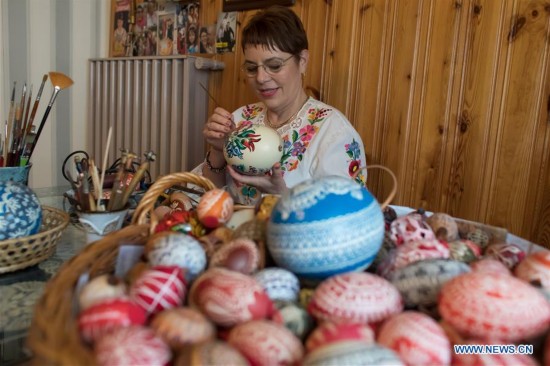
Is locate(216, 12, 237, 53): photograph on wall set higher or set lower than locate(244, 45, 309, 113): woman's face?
higher

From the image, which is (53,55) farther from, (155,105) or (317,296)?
(317,296)

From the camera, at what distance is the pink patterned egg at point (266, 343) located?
39 cm

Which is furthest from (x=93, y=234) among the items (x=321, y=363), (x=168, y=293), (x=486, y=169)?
(x=486, y=169)

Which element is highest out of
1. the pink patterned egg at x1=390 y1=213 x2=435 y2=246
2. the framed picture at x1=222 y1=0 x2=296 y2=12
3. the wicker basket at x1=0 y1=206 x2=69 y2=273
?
the framed picture at x1=222 y1=0 x2=296 y2=12

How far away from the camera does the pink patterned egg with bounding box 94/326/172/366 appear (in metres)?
0.36

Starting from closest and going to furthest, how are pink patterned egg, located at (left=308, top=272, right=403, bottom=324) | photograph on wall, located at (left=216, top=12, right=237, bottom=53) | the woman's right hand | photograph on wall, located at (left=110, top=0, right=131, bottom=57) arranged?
pink patterned egg, located at (left=308, top=272, right=403, bottom=324) → the woman's right hand → photograph on wall, located at (left=216, top=12, right=237, bottom=53) → photograph on wall, located at (left=110, top=0, right=131, bottom=57)

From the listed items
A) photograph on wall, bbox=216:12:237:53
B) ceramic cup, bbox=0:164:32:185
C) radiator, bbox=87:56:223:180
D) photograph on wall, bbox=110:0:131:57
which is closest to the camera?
ceramic cup, bbox=0:164:32:185

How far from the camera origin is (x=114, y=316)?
42 centimetres

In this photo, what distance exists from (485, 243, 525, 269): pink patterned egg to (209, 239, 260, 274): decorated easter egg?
0.32 m

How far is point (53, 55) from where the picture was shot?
2410 millimetres

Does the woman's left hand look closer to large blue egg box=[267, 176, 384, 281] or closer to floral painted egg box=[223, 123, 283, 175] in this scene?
floral painted egg box=[223, 123, 283, 175]

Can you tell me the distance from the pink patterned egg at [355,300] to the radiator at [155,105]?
1.58m

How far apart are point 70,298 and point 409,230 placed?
434 millimetres

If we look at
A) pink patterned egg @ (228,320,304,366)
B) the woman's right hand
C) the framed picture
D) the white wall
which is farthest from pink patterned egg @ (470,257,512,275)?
the white wall
